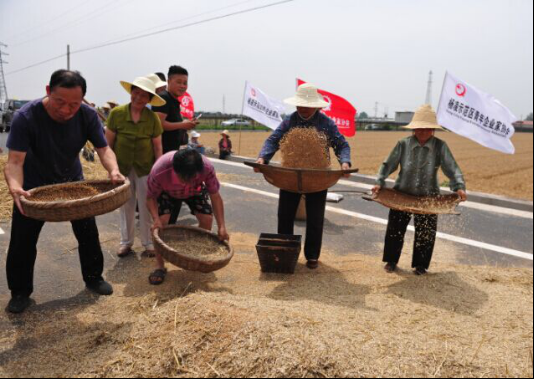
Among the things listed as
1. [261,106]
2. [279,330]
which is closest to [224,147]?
[261,106]

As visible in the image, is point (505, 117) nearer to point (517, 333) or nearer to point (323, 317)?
point (517, 333)

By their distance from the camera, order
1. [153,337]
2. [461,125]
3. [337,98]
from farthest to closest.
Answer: [337,98], [461,125], [153,337]

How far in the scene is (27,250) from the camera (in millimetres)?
3100

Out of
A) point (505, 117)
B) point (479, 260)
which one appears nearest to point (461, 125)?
point (505, 117)

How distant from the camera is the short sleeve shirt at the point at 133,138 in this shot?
391 cm

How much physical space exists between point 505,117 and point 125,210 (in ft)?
17.4

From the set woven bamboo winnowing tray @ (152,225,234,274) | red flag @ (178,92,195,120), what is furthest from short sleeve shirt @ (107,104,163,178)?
red flag @ (178,92,195,120)

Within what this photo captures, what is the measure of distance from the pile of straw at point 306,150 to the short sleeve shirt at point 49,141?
5.27 ft

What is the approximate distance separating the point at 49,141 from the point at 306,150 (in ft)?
6.77

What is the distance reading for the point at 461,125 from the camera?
263 inches

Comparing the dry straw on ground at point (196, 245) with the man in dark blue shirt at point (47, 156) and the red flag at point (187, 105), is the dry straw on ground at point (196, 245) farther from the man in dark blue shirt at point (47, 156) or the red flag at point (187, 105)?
the red flag at point (187, 105)

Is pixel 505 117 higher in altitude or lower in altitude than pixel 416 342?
higher

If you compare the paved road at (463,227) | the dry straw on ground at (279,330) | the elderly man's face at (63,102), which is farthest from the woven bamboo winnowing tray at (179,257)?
the paved road at (463,227)

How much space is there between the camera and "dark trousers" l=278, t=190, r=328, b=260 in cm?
408
